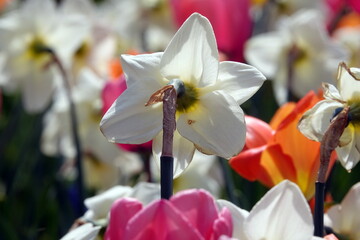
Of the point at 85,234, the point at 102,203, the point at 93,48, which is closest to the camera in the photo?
the point at 85,234

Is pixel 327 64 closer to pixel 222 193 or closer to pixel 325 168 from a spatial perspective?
pixel 222 193

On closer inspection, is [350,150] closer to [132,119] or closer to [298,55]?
[132,119]

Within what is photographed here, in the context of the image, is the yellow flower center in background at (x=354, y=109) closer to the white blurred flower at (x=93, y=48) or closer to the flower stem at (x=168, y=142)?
the flower stem at (x=168, y=142)

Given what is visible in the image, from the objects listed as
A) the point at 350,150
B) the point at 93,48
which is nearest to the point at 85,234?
the point at 350,150

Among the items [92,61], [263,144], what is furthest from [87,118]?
[263,144]

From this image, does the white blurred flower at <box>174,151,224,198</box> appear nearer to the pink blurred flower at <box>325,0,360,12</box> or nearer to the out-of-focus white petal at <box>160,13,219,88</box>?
the pink blurred flower at <box>325,0,360,12</box>

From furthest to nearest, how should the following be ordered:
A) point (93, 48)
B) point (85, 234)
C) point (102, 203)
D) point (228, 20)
Answer: point (93, 48), point (228, 20), point (102, 203), point (85, 234)

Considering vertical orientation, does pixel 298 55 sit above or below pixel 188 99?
below
